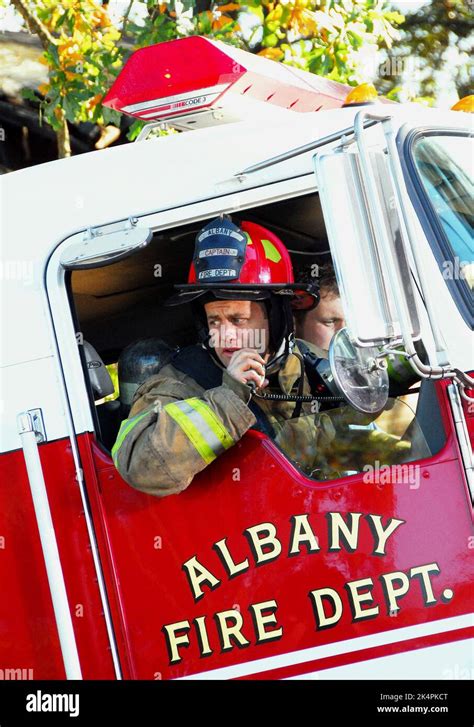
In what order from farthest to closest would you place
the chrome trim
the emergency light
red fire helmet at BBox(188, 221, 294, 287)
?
the emergency light < red fire helmet at BBox(188, 221, 294, 287) < the chrome trim

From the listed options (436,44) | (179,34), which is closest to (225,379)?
(179,34)

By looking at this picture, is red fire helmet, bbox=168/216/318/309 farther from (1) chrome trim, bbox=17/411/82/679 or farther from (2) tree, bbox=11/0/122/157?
(2) tree, bbox=11/0/122/157

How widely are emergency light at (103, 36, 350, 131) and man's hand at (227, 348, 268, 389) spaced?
1.03 metres

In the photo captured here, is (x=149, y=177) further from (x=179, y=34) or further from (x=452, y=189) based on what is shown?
(x=179, y=34)

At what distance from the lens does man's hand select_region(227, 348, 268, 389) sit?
9.31 feet

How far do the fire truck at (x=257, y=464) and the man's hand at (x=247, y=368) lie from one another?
0.18 metres

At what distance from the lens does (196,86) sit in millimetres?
3609

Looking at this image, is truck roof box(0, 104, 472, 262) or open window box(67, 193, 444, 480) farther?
truck roof box(0, 104, 472, 262)

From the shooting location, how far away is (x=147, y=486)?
2.79 metres

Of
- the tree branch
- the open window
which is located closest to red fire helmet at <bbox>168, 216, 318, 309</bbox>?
the open window

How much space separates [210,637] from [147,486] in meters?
0.45

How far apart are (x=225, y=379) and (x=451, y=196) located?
0.82 m

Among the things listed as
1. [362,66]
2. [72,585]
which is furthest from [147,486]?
[362,66]

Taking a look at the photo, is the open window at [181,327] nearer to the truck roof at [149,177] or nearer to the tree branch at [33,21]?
the truck roof at [149,177]
